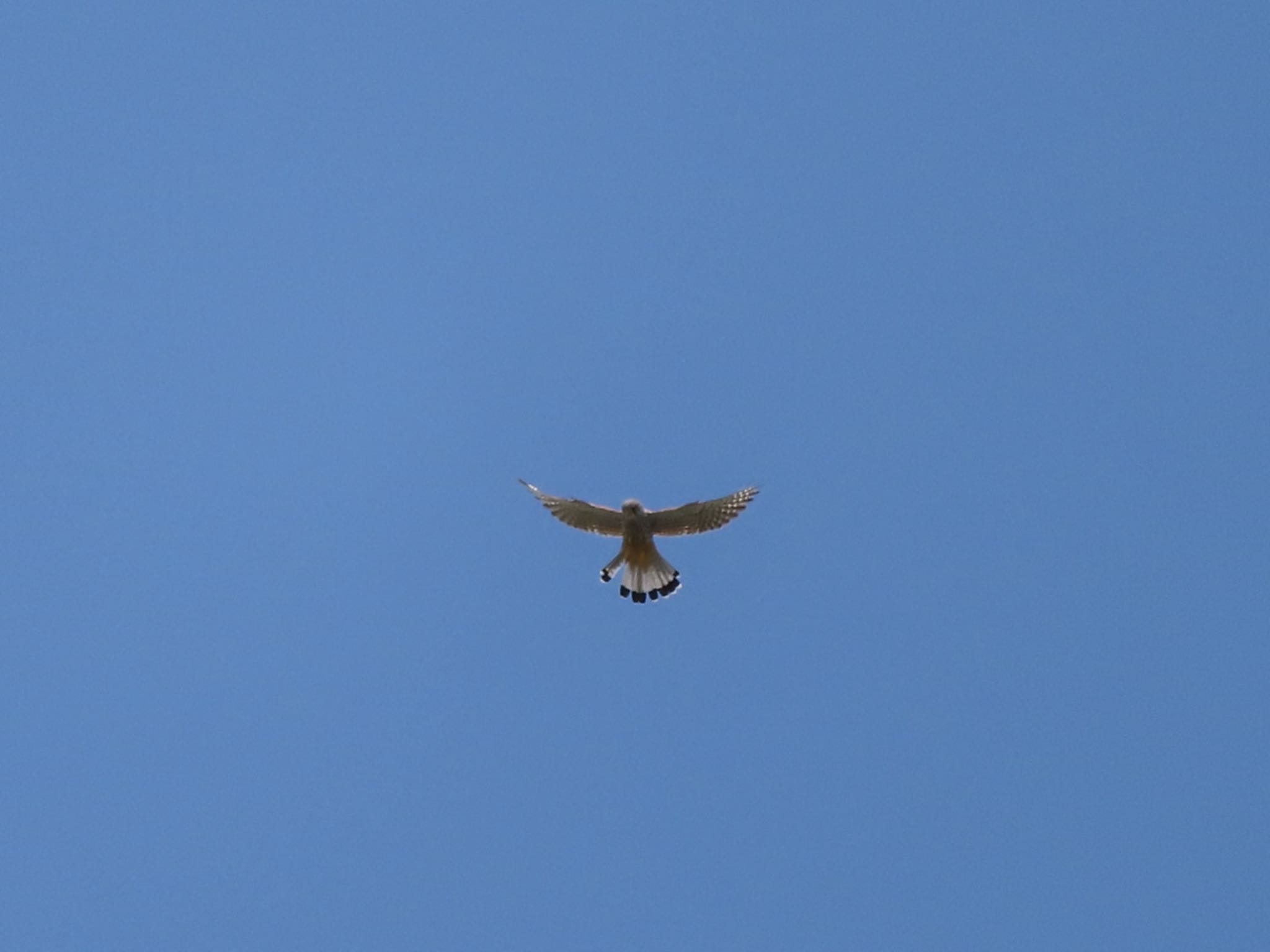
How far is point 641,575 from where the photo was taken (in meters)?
17.1

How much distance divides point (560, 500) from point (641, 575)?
67.5 inches

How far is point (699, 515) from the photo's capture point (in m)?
16.7

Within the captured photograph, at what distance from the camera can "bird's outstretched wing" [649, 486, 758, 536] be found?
1642 centimetres

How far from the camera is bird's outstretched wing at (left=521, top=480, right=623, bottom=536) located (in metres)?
16.4

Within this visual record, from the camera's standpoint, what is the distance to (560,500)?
16.5 meters

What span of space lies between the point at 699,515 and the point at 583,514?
1.67 m

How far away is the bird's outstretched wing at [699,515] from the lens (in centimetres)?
1642

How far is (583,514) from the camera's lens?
16.6 meters

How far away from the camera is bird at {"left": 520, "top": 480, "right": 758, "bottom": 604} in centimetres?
1641

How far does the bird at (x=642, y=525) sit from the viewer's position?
16406 millimetres

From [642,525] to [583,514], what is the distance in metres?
0.87

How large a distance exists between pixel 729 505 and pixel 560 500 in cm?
241

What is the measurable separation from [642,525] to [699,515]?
845mm

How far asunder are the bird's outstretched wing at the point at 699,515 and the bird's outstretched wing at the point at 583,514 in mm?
567
